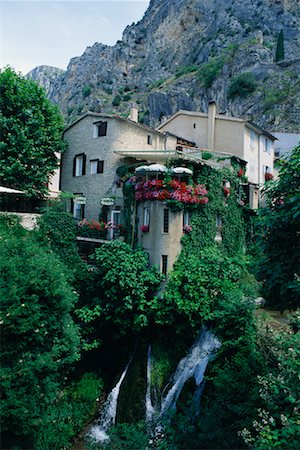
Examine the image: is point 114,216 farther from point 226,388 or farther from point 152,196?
point 226,388

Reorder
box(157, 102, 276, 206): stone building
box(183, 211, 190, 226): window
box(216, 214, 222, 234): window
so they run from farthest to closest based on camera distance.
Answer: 1. box(157, 102, 276, 206): stone building
2. box(216, 214, 222, 234): window
3. box(183, 211, 190, 226): window

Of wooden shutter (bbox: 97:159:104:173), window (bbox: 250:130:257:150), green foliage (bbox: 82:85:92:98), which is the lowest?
wooden shutter (bbox: 97:159:104:173)

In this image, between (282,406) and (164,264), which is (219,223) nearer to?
(164,264)

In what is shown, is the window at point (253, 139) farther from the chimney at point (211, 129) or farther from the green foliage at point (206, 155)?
the green foliage at point (206, 155)

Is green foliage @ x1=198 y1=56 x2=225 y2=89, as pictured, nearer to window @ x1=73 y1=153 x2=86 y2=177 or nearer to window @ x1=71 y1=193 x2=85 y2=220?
window @ x1=73 y1=153 x2=86 y2=177

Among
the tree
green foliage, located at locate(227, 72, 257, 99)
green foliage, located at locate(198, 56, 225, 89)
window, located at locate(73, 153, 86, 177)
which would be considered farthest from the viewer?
green foliage, located at locate(198, 56, 225, 89)

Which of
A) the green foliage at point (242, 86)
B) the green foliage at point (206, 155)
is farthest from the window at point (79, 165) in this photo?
the green foliage at point (242, 86)

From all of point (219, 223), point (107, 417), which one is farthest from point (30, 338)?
point (219, 223)

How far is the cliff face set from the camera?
5906 centimetres

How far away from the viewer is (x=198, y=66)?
88.6 meters

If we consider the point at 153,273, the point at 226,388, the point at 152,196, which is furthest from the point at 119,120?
the point at 226,388

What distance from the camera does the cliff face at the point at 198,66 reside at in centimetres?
5906

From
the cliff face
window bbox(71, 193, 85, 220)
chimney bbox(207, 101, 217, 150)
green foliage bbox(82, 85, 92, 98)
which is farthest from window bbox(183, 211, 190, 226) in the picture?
green foliage bbox(82, 85, 92, 98)

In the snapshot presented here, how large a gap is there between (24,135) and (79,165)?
227 inches
